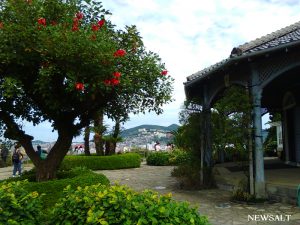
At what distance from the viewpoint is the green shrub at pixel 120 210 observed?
13.4 feet

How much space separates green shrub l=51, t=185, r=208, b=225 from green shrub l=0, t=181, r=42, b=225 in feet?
0.97

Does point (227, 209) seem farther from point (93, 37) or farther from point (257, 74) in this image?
point (93, 37)

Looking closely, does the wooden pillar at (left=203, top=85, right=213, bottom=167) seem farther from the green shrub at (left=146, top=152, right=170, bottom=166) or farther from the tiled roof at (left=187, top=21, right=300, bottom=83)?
the green shrub at (left=146, top=152, right=170, bottom=166)

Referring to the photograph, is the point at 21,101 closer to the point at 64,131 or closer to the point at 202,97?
the point at 64,131

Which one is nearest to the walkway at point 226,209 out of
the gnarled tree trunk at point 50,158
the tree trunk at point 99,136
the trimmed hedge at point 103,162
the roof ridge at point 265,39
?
the gnarled tree trunk at point 50,158

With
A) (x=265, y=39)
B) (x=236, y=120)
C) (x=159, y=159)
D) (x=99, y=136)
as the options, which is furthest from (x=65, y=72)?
(x=159, y=159)

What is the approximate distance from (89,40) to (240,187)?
611 centimetres

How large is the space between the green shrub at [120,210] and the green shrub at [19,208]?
295mm

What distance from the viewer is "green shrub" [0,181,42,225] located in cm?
455

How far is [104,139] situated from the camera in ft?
76.7

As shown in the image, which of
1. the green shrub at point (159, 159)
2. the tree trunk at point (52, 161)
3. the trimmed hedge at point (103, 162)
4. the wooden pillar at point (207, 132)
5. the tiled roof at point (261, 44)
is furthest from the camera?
the green shrub at point (159, 159)

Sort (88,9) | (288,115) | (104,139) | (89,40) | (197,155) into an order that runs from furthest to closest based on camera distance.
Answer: (104,139)
(288,115)
(197,155)
(88,9)
(89,40)

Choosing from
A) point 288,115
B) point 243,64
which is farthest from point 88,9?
point 288,115

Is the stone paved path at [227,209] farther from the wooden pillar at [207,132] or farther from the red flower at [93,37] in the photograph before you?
the red flower at [93,37]
